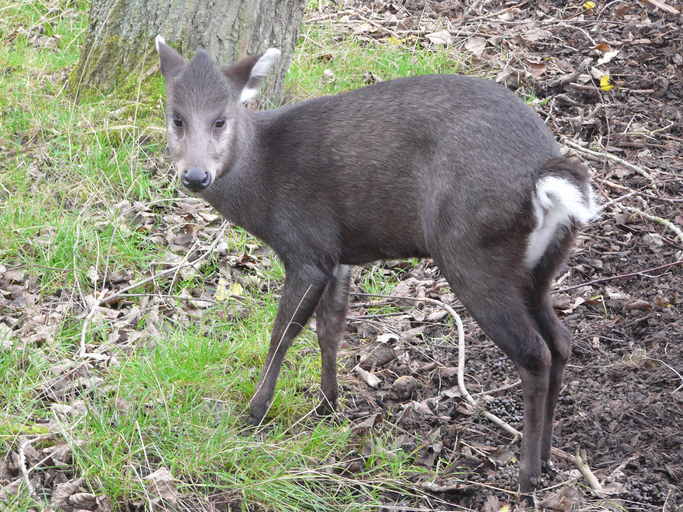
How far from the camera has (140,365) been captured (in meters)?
4.02

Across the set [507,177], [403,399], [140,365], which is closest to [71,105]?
[140,365]

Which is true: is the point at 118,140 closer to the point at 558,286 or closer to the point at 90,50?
the point at 90,50

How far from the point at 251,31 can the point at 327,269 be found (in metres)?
2.28

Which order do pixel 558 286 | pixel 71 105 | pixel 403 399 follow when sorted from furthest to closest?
1. pixel 71 105
2. pixel 558 286
3. pixel 403 399

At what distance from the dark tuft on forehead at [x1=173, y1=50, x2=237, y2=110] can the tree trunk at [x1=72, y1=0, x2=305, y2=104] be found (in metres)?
1.69

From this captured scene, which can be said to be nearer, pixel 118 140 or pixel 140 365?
pixel 140 365

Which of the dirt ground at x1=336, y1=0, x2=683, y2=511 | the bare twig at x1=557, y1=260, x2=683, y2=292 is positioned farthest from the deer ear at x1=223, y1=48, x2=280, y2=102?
the bare twig at x1=557, y1=260, x2=683, y2=292

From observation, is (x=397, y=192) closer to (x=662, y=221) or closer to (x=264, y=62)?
(x=264, y=62)

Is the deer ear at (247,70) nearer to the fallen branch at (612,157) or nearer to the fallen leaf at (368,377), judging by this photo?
the fallen leaf at (368,377)

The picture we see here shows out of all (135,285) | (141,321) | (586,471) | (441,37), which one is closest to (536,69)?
(441,37)

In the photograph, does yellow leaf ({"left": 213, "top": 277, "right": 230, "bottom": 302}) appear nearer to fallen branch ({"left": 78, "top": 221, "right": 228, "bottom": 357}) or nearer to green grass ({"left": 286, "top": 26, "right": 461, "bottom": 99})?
fallen branch ({"left": 78, "top": 221, "right": 228, "bottom": 357})

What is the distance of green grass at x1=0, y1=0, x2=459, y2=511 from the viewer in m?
3.60

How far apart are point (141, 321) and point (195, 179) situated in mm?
1135

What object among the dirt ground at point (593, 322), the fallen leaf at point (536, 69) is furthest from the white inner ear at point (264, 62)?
the fallen leaf at point (536, 69)
